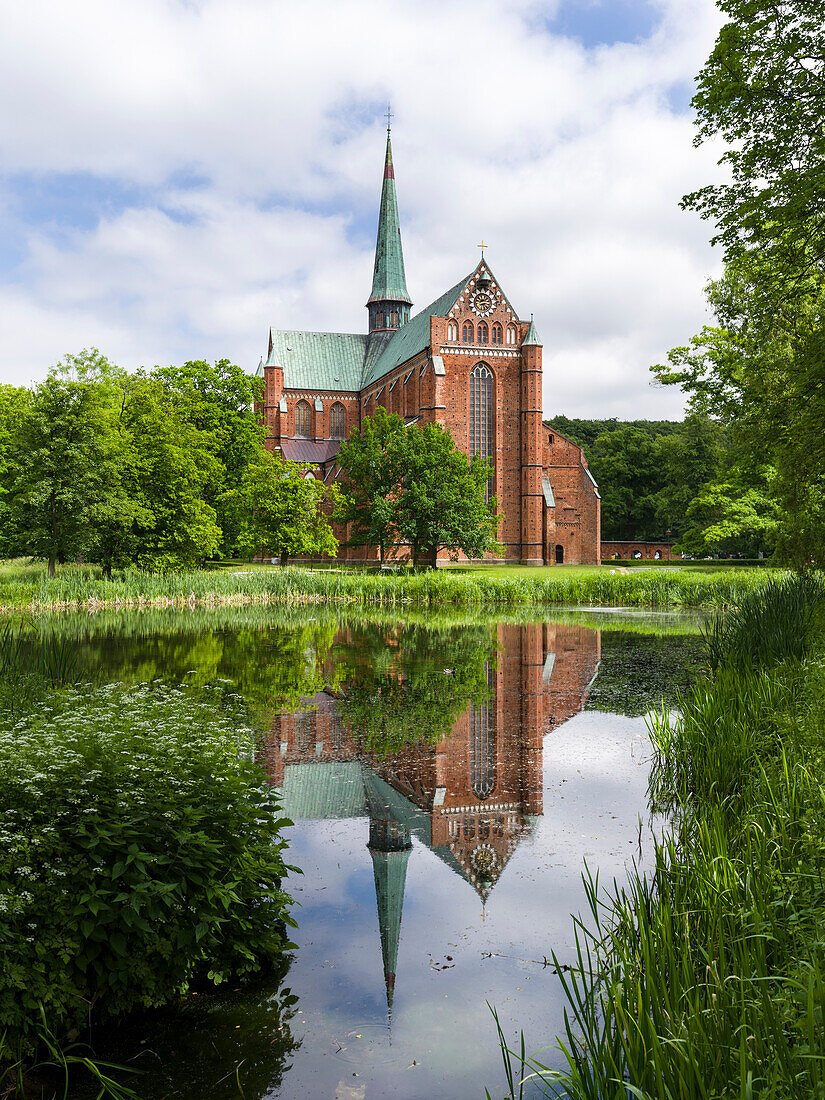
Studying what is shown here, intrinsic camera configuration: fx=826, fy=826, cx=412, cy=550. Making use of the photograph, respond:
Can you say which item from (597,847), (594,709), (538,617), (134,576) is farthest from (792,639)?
(134,576)

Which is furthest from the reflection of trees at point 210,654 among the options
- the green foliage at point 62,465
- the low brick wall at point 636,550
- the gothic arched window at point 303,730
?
the low brick wall at point 636,550

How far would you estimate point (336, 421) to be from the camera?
64.9m

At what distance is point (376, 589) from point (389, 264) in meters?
43.0

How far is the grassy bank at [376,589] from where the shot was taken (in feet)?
82.9

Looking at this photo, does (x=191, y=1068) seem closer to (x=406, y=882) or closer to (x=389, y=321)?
(x=406, y=882)

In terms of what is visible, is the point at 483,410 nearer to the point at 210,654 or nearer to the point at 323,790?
the point at 210,654

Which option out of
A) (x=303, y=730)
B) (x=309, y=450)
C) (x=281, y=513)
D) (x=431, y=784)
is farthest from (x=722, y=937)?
(x=309, y=450)

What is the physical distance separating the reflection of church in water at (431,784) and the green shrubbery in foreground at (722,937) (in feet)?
3.50

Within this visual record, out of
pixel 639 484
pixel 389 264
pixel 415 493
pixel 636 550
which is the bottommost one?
pixel 636 550

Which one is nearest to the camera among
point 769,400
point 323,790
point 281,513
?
point 323,790

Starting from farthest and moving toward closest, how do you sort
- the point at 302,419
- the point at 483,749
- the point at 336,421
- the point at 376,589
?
the point at 336,421, the point at 302,419, the point at 376,589, the point at 483,749

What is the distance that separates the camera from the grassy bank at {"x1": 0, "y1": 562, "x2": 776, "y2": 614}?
25266 mm

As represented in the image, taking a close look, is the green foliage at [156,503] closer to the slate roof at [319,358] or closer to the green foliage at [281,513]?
the green foliage at [281,513]

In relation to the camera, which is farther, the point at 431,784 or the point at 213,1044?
the point at 431,784
